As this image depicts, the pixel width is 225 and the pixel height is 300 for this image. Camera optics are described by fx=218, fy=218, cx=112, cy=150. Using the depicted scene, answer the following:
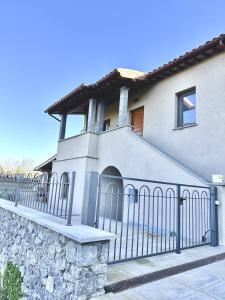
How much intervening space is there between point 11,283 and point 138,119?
853 cm

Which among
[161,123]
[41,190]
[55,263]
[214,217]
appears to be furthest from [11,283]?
[161,123]

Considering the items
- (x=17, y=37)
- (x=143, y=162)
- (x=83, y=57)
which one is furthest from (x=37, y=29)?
(x=143, y=162)

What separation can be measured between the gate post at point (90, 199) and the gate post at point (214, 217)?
326 cm

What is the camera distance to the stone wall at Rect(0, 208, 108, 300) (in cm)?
275

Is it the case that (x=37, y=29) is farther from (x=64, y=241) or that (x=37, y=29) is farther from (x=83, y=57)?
(x=64, y=241)

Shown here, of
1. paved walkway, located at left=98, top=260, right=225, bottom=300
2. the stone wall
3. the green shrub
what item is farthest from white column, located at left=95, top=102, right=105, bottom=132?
paved walkway, located at left=98, top=260, right=225, bottom=300

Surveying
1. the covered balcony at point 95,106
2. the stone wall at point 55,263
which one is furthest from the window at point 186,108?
the stone wall at point 55,263

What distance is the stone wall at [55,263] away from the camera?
2.75 meters

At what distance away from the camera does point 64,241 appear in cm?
318

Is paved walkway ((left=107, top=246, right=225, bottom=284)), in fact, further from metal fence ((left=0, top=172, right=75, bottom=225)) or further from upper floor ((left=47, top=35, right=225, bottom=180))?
upper floor ((left=47, top=35, right=225, bottom=180))

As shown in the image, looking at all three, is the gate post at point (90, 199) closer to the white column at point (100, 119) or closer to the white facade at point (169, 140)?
the white facade at point (169, 140)

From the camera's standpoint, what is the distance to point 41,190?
506cm

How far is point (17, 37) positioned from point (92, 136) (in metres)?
10.9

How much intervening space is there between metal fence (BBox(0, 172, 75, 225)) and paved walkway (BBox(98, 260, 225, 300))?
64.8 inches
